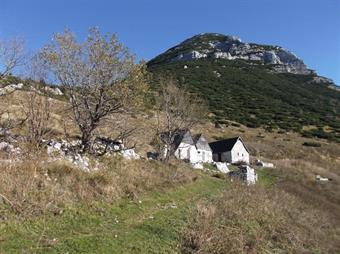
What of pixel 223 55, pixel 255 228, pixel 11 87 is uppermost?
pixel 223 55

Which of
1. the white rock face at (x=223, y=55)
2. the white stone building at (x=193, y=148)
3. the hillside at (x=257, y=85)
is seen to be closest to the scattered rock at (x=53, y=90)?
the white stone building at (x=193, y=148)

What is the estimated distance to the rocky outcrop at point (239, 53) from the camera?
152250 mm

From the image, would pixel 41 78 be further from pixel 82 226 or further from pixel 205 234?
pixel 205 234

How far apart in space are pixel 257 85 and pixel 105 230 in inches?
4252

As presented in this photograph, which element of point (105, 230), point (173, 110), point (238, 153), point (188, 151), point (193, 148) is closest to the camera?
point (105, 230)

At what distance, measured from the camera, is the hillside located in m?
86.0

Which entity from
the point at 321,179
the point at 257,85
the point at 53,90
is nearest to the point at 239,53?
the point at 257,85

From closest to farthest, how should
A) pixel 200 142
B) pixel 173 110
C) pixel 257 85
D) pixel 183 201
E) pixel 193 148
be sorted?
pixel 183 201 < pixel 173 110 < pixel 193 148 < pixel 200 142 < pixel 257 85

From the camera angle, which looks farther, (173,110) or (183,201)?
(173,110)

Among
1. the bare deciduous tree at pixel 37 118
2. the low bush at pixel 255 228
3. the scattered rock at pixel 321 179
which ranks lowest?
the low bush at pixel 255 228

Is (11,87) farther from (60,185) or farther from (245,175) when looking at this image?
(245,175)

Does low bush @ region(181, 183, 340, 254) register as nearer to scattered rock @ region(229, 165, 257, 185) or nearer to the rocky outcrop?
scattered rock @ region(229, 165, 257, 185)

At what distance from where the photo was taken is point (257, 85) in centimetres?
11506

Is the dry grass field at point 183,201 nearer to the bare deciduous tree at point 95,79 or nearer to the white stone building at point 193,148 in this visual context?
the bare deciduous tree at point 95,79
